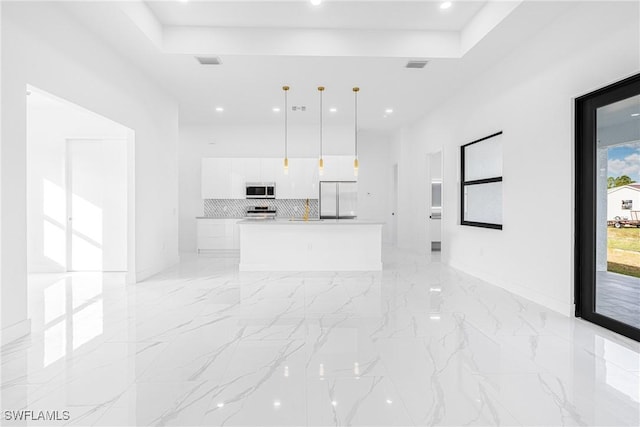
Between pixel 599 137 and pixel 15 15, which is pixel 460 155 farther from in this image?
pixel 15 15

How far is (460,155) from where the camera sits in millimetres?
6180

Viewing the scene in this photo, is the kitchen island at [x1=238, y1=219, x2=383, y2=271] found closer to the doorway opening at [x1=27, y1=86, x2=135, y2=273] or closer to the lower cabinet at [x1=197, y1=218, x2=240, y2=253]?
the doorway opening at [x1=27, y1=86, x2=135, y2=273]

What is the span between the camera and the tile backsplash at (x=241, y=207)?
885 cm

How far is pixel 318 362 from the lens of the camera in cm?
256

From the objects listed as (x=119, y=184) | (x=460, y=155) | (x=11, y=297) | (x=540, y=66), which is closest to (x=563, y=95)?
(x=540, y=66)

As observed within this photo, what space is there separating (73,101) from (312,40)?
277cm

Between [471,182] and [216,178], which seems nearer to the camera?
[471,182]

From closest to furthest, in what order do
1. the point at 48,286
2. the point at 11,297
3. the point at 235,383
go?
1. the point at 235,383
2. the point at 11,297
3. the point at 48,286

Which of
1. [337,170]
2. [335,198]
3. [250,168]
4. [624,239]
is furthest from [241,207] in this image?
[624,239]

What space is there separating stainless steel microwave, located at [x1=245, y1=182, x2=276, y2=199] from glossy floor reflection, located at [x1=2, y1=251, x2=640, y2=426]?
4.26m

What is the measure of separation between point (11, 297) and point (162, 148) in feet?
11.9

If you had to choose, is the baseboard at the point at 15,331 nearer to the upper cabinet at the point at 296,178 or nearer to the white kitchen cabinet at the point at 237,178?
the white kitchen cabinet at the point at 237,178

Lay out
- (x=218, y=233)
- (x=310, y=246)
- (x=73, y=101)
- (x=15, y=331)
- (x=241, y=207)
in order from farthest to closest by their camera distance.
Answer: (x=241, y=207), (x=218, y=233), (x=310, y=246), (x=73, y=101), (x=15, y=331)

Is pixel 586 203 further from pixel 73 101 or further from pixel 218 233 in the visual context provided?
pixel 218 233
